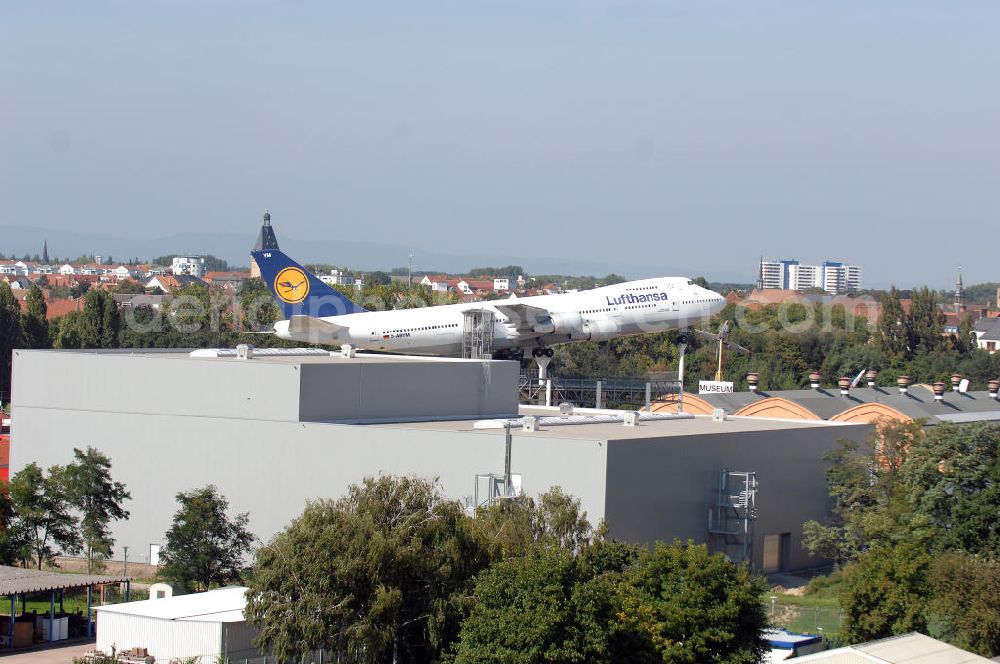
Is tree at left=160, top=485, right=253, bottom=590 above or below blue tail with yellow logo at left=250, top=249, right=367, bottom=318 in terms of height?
below

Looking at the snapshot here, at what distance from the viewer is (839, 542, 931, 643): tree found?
39.0 m

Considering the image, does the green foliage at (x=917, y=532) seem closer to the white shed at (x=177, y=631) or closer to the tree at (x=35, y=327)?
the white shed at (x=177, y=631)

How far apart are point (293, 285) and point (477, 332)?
34.4 feet

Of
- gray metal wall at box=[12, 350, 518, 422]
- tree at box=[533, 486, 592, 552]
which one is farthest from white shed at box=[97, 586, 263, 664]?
gray metal wall at box=[12, 350, 518, 422]

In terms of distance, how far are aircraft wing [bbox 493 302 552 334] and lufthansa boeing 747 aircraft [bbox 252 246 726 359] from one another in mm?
50

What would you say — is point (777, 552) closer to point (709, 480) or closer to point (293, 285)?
point (709, 480)

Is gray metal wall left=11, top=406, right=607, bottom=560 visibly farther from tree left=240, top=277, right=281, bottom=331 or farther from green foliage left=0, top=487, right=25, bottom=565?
tree left=240, top=277, right=281, bottom=331

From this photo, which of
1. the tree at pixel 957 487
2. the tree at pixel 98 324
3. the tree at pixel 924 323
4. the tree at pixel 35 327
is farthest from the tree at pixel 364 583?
the tree at pixel 924 323

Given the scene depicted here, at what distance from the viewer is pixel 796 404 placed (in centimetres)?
7256

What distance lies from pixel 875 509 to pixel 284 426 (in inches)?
882

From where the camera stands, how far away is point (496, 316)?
70688 mm

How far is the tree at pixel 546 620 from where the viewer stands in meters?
31.1

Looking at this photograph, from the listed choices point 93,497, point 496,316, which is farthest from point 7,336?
point 93,497

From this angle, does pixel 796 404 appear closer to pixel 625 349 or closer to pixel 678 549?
pixel 678 549
